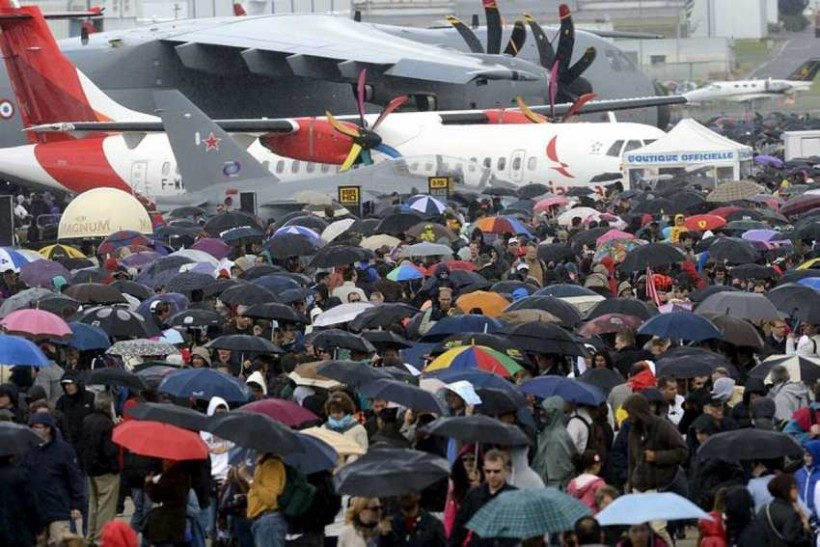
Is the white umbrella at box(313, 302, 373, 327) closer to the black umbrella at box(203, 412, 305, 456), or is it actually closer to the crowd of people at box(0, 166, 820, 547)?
the crowd of people at box(0, 166, 820, 547)

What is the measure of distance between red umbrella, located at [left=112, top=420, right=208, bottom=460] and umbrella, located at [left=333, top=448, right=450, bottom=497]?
54.9 inches

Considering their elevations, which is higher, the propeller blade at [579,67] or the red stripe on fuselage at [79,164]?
the propeller blade at [579,67]

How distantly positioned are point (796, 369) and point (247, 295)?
6.15m

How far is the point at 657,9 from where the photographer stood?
447 ft

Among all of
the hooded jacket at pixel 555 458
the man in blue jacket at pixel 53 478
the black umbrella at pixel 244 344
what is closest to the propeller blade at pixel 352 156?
the black umbrella at pixel 244 344

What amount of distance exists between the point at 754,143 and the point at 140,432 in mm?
60664

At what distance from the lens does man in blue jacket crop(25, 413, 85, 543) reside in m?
12.2

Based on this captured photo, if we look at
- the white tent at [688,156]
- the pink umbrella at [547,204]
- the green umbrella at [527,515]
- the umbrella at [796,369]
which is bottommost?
the green umbrella at [527,515]

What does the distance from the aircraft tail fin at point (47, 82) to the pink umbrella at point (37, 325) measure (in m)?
26.5

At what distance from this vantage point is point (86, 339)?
52.6ft

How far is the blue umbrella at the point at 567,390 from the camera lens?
1311cm

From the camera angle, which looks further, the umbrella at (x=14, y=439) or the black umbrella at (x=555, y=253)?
the black umbrella at (x=555, y=253)

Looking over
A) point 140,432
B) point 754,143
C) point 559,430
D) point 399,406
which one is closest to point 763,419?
point 559,430

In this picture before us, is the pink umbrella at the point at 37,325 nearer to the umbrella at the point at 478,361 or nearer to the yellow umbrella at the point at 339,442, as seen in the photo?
the umbrella at the point at 478,361
